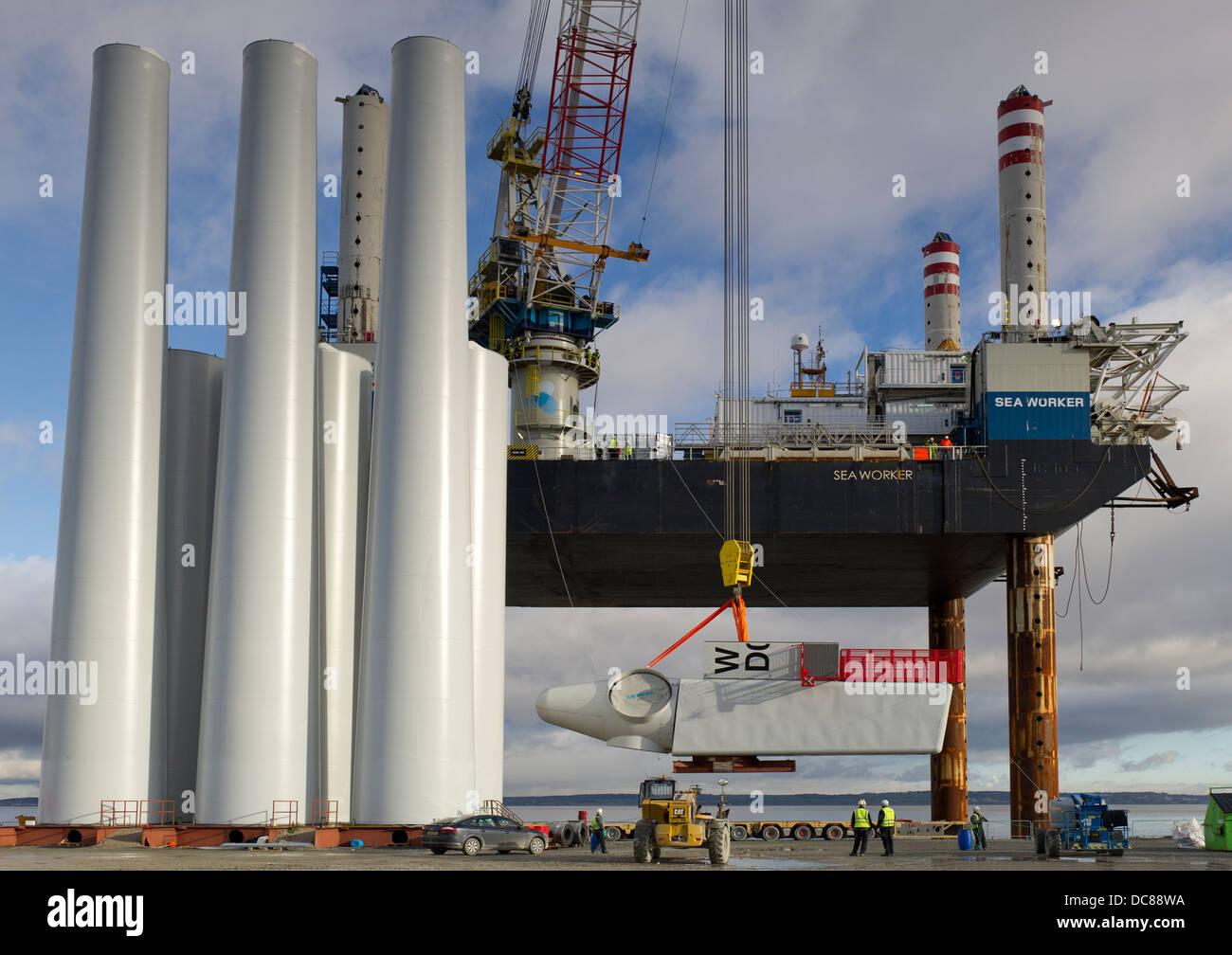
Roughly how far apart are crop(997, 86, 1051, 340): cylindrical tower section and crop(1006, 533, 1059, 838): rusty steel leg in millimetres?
15811

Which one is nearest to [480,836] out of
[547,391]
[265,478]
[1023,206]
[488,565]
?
[488,565]

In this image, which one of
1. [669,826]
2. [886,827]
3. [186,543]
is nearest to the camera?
[669,826]

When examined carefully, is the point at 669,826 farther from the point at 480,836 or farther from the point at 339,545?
the point at 339,545

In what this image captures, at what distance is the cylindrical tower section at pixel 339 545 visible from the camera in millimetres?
44031

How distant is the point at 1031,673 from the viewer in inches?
2194

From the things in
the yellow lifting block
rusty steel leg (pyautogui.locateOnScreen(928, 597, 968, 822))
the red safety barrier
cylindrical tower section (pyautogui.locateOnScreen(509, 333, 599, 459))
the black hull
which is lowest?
rusty steel leg (pyautogui.locateOnScreen(928, 597, 968, 822))

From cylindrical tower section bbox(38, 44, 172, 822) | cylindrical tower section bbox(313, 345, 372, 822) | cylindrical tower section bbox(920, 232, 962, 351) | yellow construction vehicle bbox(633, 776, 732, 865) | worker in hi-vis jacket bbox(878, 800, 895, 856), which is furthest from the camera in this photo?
cylindrical tower section bbox(920, 232, 962, 351)

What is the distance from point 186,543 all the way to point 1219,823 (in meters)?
37.7

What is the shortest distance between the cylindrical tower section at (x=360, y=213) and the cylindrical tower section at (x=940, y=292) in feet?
186

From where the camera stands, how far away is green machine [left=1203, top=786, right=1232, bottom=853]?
39500 millimetres

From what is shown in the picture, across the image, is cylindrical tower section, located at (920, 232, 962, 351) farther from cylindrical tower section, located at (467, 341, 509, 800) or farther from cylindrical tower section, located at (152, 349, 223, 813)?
cylindrical tower section, located at (152, 349, 223, 813)

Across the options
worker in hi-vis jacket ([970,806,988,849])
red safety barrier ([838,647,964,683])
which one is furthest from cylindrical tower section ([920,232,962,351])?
worker in hi-vis jacket ([970,806,988,849])
